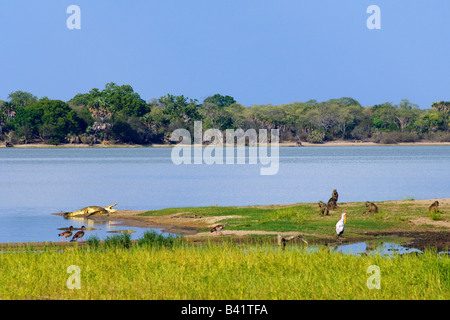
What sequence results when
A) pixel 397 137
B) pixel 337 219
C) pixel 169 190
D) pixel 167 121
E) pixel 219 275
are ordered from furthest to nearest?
pixel 397 137 → pixel 167 121 → pixel 169 190 → pixel 337 219 → pixel 219 275

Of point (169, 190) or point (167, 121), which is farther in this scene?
point (167, 121)

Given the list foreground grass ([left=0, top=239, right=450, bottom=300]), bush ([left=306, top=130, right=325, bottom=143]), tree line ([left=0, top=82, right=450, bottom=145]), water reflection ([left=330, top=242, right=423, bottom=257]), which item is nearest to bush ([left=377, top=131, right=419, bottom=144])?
tree line ([left=0, top=82, right=450, bottom=145])

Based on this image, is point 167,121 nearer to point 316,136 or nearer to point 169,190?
point 316,136

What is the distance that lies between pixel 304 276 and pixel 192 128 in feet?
477

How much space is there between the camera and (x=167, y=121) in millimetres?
158250

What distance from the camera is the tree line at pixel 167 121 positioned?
14950 cm

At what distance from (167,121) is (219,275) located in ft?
473

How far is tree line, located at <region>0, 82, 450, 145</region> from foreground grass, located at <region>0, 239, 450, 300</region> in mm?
131227

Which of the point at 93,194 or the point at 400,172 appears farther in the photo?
the point at 400,172

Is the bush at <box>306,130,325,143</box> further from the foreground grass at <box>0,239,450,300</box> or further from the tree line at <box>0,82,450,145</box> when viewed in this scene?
the foreground grass at <box>0,239,450,300</box>

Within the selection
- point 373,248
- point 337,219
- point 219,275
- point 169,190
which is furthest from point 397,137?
point 219,275

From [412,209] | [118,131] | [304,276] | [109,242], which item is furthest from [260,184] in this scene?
[118,131]
